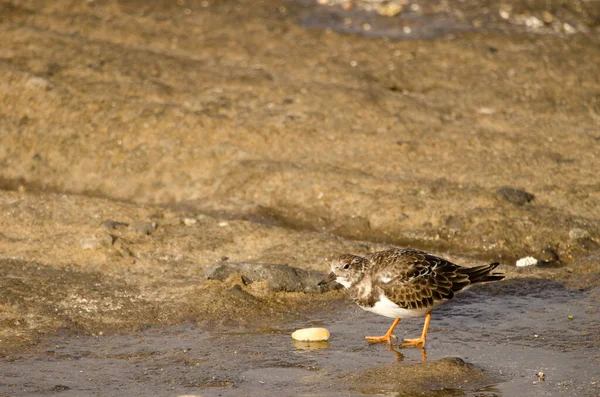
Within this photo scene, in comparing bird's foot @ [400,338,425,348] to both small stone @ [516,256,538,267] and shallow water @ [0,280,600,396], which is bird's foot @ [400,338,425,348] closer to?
shallow water @ [0,280,600,396]

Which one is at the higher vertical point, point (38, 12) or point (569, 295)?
point (38, 12)

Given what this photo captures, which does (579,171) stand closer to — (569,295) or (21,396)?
(569,295)

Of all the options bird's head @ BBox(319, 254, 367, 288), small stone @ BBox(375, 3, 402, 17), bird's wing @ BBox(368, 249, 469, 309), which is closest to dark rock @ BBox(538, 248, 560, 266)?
bird's wing @ BBox(368, 249, 469, 309)

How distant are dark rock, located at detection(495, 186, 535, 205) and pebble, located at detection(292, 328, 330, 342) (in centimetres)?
389

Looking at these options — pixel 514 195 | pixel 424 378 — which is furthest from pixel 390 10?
pixel 424 378

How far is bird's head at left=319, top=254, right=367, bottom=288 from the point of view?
8.86 metres

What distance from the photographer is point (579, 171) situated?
1221 cm

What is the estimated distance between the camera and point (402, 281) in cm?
873

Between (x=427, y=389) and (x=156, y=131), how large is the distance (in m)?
6.92

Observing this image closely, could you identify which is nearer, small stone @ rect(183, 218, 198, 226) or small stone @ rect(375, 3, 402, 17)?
small stone @ rect(183, 218, 198, 226)

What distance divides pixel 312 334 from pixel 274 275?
4.00ft

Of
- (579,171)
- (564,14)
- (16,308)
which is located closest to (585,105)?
(579,171)

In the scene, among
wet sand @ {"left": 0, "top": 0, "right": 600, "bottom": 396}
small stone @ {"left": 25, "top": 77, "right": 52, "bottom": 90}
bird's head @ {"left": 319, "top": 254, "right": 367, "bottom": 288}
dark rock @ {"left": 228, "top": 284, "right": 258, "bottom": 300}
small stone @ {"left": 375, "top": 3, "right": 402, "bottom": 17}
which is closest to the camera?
wet sand @ {"left": 0, "top": 0, "right": 600, "bottom": 396}

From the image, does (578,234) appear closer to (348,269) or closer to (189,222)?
(348,269)
